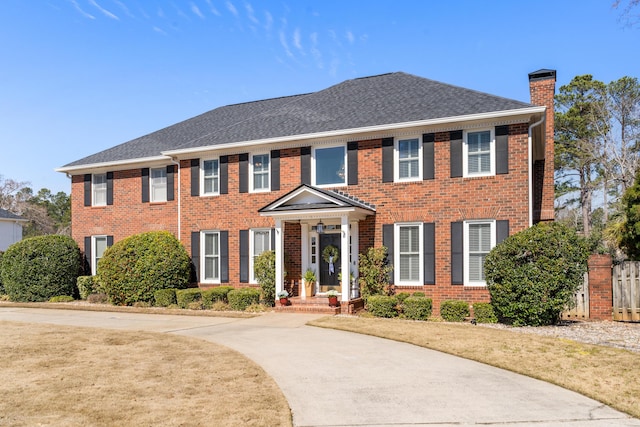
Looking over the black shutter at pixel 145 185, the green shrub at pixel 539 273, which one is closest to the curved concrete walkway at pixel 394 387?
the green shrub at pixel 539 273

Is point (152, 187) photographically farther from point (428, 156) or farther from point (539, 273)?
point (539, 273)

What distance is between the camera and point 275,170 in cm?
1747

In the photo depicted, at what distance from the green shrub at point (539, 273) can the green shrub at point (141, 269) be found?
Result: 10.8 metres

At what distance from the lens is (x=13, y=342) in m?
10.3

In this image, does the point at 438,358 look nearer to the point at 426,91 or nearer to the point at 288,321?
the point at 288,321

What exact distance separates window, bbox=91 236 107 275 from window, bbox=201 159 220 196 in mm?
5572

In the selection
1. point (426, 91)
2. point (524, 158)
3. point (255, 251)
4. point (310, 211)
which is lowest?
point (255, 251)

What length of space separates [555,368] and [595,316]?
254 inches

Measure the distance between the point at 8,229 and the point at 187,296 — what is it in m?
23.5

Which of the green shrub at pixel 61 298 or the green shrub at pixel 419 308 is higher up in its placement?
the green shrub at pixel 419 308

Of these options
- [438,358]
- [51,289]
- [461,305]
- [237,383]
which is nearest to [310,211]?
[461,305]

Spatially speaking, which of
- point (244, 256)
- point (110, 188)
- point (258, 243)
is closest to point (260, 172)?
point (258, 243)

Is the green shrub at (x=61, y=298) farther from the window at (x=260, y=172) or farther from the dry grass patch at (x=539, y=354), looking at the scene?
the dry grass patch at (x=539, y=354)

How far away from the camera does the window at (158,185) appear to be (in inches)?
782
